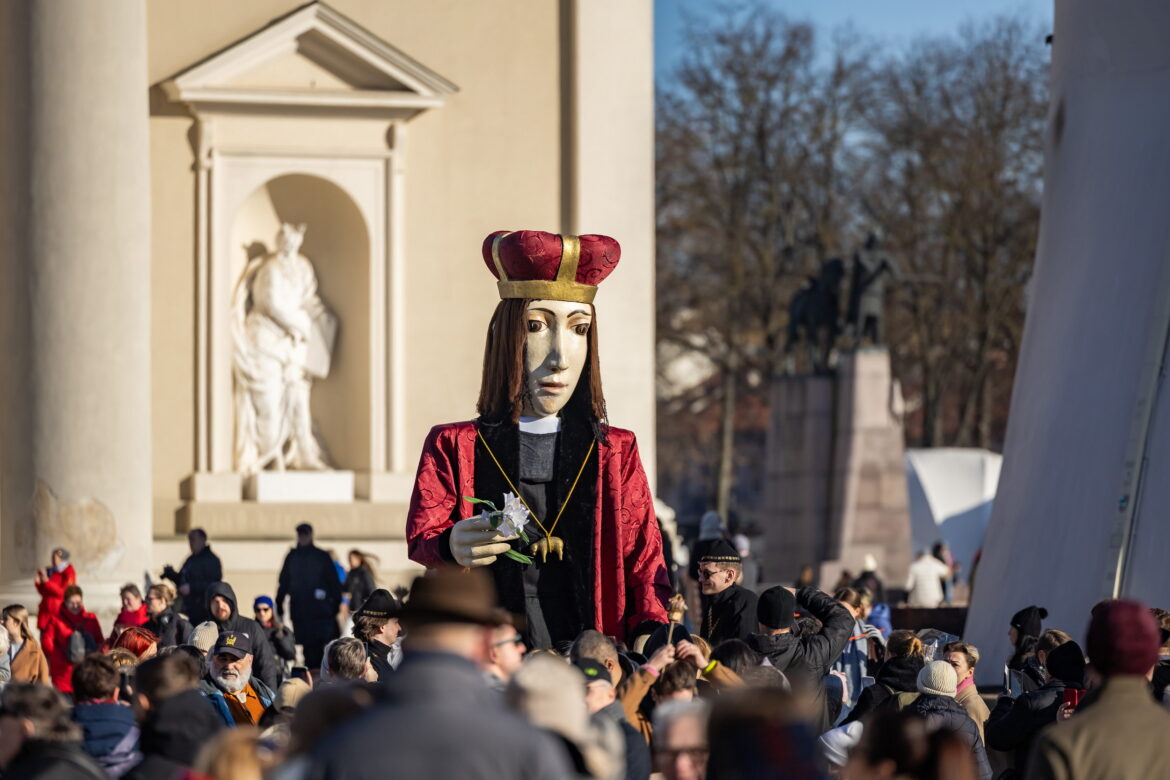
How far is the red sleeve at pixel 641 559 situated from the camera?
330 inches

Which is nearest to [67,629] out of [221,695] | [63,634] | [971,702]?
[63,634]

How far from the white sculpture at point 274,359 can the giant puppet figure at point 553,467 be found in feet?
46.9

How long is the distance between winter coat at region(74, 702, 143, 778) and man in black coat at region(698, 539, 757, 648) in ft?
10.4

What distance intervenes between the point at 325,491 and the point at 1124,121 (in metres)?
10.9

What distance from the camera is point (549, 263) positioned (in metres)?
8.43

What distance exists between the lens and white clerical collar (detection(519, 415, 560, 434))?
27.8 feet

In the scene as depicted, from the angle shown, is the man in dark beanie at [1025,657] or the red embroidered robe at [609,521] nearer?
the red embroidered robe at [609,521]

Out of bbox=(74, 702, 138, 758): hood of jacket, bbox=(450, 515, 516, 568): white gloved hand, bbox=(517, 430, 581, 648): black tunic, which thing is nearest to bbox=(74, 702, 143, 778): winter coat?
bbox=(74, 702, 138, 758): hood of jacket

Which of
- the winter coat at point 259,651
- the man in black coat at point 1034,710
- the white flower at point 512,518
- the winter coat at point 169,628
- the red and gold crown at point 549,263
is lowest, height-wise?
the winter coat at point 169,628

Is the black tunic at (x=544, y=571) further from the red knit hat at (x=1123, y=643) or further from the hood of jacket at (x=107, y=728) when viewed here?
the red knit hat at (x=1123, y=643)

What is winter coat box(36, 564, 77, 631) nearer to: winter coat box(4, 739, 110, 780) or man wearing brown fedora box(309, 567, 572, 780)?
winter coat box(4, 739, 110, 780)

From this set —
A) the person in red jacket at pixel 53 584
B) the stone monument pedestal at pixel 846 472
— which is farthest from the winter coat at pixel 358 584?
the stone monument pedestal at pixel 846 472

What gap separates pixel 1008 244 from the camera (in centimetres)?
4438

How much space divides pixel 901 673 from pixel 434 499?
223 centimetres
